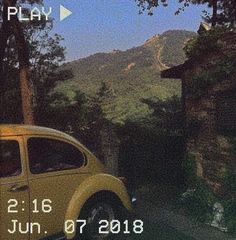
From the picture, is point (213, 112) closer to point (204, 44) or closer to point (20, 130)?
point (204, 44)

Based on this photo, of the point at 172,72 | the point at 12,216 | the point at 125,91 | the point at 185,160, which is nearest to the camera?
the point at 12,216

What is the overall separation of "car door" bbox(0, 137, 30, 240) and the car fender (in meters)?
0.71

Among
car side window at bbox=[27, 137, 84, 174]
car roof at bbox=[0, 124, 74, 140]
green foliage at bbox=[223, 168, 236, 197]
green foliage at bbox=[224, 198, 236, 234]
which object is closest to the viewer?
car roof at bbox=[0, 124, 74, 140]

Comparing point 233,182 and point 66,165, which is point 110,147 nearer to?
point 233,182

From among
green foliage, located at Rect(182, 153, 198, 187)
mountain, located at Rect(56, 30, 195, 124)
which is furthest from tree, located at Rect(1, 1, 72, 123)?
green foliage, located at Rect(182, 153, 198, 187)

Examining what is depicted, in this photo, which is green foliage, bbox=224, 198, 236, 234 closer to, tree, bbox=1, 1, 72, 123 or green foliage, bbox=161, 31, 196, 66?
tree, bbox=1, 1, 72, 123

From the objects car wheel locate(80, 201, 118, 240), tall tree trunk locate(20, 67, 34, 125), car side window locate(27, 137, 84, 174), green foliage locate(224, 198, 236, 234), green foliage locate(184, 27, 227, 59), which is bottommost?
green foliage locate(224, 198, 236, 234)

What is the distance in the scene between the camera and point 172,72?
40.8 feet

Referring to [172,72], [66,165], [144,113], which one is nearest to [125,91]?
[144,113]

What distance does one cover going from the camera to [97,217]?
703 centimetres

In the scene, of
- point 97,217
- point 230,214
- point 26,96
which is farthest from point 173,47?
point 97,217

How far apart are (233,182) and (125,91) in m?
31.4

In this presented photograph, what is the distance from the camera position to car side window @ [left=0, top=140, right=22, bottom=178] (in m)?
5.89

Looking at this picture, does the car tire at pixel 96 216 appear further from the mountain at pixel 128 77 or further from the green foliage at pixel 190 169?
the mountain at pixel 128 77
